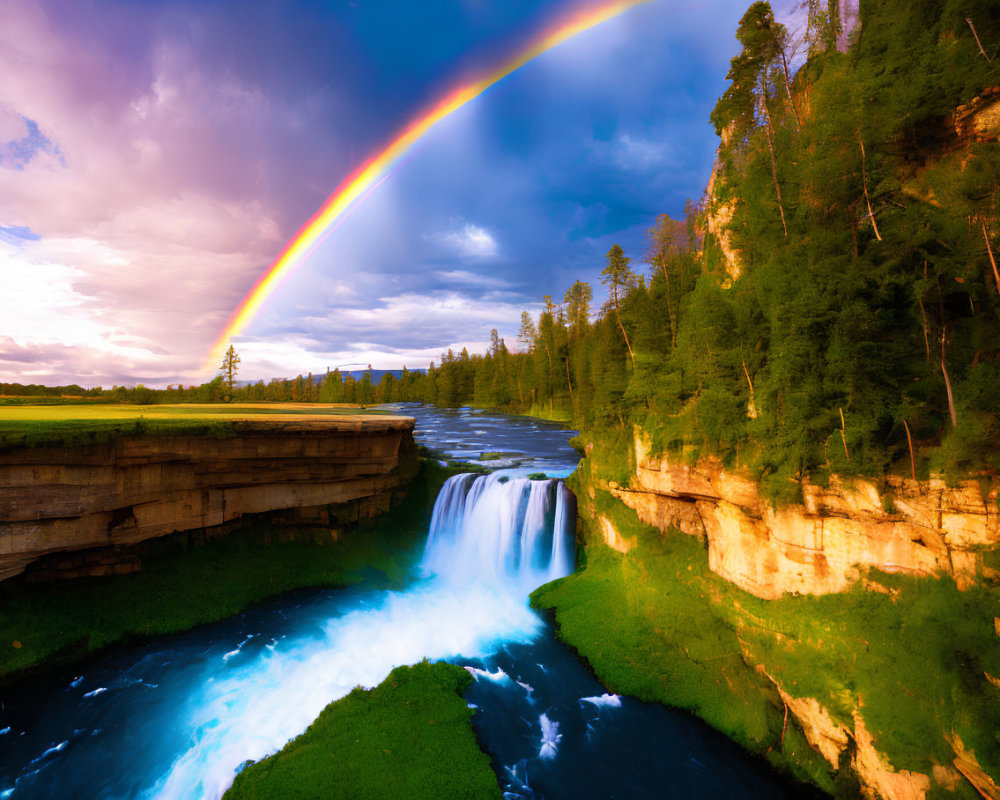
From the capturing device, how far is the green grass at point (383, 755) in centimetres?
865

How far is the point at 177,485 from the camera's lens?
16.3 meters

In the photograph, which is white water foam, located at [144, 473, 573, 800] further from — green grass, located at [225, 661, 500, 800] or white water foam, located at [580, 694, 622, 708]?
white water foam, located at [580, 694, 622, 708]

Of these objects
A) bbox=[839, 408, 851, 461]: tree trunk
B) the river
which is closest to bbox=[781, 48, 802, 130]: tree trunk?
bbox=[839, 408, 851, 461]: tree trunk

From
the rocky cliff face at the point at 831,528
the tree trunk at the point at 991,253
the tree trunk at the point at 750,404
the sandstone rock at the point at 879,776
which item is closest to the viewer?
the tree trunk at the point at 991,253

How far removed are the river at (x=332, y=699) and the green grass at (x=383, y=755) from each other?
2.63ft

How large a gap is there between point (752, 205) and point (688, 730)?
1556cm

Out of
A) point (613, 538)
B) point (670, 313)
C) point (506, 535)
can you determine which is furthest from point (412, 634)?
point (670, 313)

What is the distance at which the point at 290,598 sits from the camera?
58.5 feet

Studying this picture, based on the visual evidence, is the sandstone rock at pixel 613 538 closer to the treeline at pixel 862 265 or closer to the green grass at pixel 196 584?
the treeline at pixel 862 265

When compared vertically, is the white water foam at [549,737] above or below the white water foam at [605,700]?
below

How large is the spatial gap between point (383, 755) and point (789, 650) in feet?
32.8

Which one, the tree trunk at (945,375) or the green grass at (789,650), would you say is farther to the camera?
the tree trunk at (945,375)

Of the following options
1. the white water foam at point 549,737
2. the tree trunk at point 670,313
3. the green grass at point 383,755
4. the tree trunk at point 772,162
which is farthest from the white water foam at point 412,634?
the tree trunk at point 772,162

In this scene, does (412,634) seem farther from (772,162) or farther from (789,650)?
(772,162)
